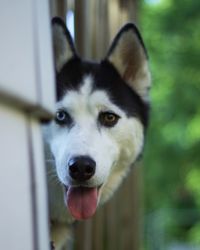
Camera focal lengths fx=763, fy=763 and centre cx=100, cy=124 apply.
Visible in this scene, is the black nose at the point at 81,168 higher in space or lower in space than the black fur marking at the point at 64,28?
lower

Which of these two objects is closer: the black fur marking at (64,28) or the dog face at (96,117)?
the black fur marking at (64,28)

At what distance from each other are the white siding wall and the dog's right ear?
4.68 feet

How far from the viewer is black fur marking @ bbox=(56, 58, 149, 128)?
2.46 meters

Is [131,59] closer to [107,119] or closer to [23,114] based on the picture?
[107,119]

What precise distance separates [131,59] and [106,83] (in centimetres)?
14

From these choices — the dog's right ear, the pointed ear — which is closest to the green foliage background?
the pointed ear

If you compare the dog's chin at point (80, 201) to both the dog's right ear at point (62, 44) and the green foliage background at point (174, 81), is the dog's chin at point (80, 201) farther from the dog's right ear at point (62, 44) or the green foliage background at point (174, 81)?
the green foliage background at point (174, 81)

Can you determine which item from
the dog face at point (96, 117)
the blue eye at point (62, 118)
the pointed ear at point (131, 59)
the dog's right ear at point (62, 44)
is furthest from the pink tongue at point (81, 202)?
the pointed ear at point (131, 59)

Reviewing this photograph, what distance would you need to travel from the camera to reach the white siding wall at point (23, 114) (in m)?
0.63

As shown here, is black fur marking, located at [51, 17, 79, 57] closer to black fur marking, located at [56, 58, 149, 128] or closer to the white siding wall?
black fur marking, located at [56, 58, 149, 128]

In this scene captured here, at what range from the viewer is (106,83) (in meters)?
2.62

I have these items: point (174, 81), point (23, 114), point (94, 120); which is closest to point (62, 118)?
point (94, 120)

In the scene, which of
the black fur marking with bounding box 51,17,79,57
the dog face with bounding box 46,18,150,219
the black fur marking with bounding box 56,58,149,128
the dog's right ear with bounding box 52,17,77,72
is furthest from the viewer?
the black fur marking with bounding box 56,58,149,128

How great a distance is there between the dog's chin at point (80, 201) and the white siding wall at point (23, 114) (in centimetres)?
159
